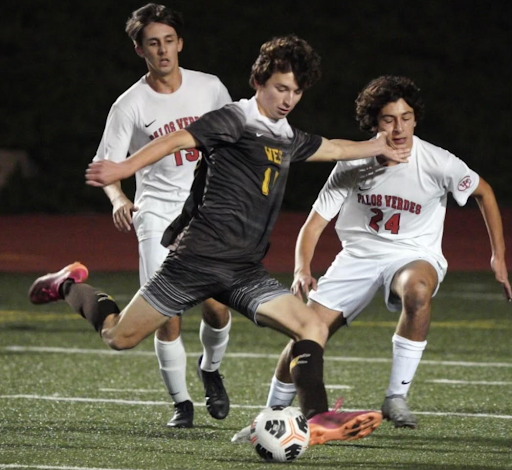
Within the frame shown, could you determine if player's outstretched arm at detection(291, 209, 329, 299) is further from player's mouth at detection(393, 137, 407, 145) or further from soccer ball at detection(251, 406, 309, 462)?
soccer ball at detection(251, 406, 309, 462)

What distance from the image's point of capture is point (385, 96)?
543 centimetres

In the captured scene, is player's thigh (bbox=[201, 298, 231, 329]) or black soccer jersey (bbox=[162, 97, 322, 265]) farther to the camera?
player's thigh (bbox=[201, 298, 231, 329])

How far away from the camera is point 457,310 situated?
10547mm

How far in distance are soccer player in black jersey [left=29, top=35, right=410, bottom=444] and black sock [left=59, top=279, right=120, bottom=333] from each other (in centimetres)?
35

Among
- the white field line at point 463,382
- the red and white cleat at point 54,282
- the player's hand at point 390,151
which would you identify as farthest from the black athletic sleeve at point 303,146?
the white field line at point 463,382

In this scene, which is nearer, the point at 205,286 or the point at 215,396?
the point at 205,286

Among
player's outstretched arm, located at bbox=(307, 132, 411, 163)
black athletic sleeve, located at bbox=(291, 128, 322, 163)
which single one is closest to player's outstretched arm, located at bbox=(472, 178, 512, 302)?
player's outstretched arm, located at bbox=(307, 132, 411, 163)

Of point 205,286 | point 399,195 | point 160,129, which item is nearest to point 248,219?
point 205,286

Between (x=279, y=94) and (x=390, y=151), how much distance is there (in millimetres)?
734

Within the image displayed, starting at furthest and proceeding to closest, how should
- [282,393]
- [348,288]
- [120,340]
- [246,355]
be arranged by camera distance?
[246,355] → [348,288] → [282,393] → [120,340]

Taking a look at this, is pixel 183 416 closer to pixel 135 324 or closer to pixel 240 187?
pixel 135 324

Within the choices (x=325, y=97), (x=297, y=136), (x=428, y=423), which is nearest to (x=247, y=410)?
(x=428, y=423)

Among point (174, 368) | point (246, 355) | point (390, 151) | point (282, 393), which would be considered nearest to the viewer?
point (390, 151)

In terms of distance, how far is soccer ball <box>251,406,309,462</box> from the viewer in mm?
4516
